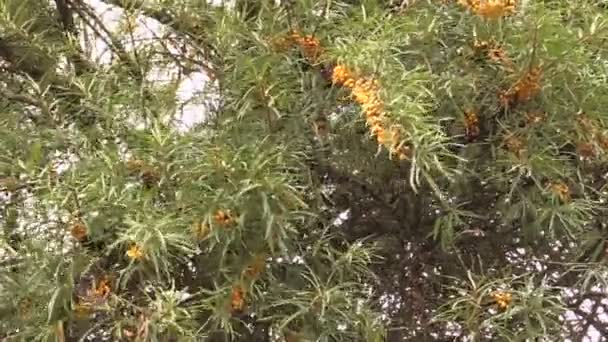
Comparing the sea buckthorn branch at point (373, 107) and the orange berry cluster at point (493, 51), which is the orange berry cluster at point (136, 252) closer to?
the sea buckthorn branch at point (373, 107)

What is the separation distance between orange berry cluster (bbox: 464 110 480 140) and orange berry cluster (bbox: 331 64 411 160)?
0.10m

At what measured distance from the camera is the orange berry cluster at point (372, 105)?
876 mm

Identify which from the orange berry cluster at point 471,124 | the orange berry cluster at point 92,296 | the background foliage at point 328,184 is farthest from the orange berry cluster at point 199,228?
the orange berry cluster at point 471,124

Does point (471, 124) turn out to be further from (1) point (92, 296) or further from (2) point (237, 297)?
(1) point (92, 296)

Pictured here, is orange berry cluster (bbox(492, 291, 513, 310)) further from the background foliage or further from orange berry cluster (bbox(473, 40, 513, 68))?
orange berry cluster (bbox(473, 40, 513, 68))

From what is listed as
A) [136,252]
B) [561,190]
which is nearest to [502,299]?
[561,190]

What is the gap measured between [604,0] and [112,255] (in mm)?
536

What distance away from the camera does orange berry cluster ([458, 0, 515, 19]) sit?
899 mm

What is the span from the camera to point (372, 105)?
0.88 meters

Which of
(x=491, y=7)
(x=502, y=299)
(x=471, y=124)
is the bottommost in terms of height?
(x=502, y=299)

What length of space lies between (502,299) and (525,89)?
192mm

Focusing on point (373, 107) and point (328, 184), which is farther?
point (328, 184)

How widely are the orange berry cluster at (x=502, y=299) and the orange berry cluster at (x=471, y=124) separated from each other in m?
0.16

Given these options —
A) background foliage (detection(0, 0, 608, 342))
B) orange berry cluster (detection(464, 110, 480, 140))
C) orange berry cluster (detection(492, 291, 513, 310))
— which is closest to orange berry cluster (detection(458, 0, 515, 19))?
background foliage (detection(0, 0, 608, 342))
